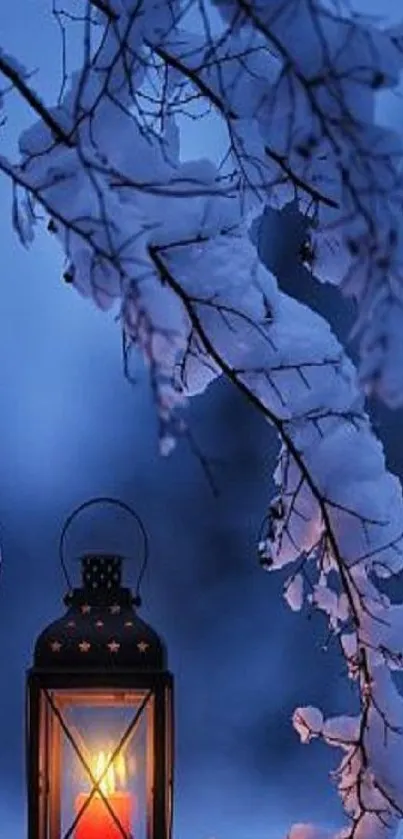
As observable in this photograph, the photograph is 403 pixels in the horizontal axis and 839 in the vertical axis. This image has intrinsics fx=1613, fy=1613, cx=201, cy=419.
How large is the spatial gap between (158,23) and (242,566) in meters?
1.58

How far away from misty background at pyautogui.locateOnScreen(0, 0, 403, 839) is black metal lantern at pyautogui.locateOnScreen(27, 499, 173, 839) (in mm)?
449

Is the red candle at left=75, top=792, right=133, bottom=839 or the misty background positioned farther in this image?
the misty background

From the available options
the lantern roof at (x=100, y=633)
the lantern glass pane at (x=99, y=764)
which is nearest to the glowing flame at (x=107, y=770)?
the lantern glass pane at (x=99, y=764)

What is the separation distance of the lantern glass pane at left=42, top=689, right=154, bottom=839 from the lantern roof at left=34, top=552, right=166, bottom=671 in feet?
0.14

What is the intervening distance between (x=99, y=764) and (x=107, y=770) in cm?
1

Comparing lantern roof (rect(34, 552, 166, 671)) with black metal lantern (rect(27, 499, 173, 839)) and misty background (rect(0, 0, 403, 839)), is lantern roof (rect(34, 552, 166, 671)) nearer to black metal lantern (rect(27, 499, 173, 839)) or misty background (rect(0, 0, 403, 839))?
black metal lantern (rect(27, 499, 173, 839))

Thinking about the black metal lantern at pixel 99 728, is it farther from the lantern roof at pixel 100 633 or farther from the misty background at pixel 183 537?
the misty background at pixel 183 537

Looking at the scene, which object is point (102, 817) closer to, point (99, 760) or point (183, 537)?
point (99, 760)

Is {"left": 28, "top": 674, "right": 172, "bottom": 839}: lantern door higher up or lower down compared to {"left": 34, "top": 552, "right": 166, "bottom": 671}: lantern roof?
lower down

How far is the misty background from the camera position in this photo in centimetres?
250

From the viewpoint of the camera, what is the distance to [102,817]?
1.82 metres

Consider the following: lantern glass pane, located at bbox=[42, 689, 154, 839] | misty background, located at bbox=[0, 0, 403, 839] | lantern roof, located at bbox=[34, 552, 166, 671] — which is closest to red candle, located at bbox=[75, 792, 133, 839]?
lantern glass pane, located at bbox=[42, 689, 154, 839]

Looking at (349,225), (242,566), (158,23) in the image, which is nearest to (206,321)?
(158,23)

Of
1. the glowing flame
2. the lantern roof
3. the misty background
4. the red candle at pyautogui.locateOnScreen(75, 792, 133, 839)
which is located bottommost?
the red candle at pyautogui.locateOnScreen(75, 792, 133, 839)
